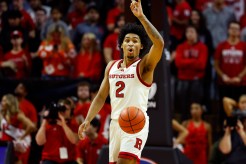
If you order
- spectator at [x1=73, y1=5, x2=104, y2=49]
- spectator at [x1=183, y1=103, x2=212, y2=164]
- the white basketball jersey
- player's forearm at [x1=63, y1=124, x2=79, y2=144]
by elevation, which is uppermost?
Answer: spectator at [x1=73, y1=5, x2=104, y2=49]

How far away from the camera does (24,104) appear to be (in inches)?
494

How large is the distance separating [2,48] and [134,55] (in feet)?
23.6

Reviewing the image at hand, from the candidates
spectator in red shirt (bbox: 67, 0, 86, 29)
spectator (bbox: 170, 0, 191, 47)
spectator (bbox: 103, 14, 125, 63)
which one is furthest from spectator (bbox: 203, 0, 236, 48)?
spectator in red shirt (bbox: 67, 0, 86, 29)

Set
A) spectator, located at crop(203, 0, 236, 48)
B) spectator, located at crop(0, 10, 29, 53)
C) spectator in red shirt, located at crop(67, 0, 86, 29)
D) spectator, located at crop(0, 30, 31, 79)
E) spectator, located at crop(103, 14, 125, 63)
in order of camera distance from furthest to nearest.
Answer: spectator in red shirt, located at crop(67, 0, 86, 29), spectator, located at crop(203, 0, 236, 48), spectator, located at crop(0, 10, 29, 53), spectator, located at crop(0, 30, 31, 79), spectator, located at crop(103, 14, 125, 63)

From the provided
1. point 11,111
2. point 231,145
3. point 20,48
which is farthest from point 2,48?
point 231,145

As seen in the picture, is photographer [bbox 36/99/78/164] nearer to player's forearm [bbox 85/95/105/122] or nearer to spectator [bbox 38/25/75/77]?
player's forearm [bbox 85/95/105/122]

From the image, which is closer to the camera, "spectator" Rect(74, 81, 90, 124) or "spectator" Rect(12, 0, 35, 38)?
"spectator" Rect(74, 81, 90, 124)

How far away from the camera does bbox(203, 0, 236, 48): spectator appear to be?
49.0ft

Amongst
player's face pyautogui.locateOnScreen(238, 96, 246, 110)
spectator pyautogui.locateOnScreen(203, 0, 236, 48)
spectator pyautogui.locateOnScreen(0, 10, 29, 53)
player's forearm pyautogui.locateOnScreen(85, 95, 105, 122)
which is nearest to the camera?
player's forearm pyautogui.locateOnScreen(85, 95, 105, 122)

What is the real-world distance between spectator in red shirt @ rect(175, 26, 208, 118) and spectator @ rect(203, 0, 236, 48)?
101 centimetres

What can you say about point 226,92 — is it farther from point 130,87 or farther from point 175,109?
point 130,87

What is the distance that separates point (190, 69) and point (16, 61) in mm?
3361

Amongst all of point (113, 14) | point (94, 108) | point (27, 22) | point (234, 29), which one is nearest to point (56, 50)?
point (27, 22)

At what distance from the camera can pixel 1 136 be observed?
1170cm
